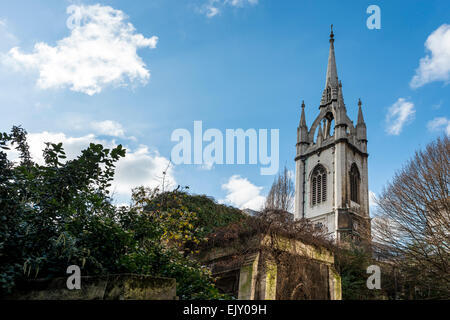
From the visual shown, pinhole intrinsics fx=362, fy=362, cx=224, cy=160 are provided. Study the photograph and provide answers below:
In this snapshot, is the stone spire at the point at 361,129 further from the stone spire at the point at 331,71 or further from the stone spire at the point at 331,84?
the stone spire at the point at 331,71

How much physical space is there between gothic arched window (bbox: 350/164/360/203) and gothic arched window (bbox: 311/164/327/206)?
9.42ft

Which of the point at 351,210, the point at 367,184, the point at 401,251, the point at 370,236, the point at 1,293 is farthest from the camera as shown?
the point at 367,184

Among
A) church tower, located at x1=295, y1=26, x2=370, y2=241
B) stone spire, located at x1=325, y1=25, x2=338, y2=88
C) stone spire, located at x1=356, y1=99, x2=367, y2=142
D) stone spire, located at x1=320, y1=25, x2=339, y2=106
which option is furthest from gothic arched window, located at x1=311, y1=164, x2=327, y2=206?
stone spire, located at x1=325, y1=25, x2=338, y2=88

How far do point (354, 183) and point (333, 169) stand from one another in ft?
10.2

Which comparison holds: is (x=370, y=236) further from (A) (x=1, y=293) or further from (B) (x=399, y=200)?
(A) (x=1, y=293)

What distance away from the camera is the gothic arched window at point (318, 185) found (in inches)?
1582

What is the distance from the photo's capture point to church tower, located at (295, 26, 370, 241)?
3753 cm

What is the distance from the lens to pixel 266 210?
9.34 meters

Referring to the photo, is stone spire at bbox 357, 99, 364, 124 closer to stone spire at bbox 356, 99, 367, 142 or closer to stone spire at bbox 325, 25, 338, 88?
stone spire at bbox 356, 99, 367, 142

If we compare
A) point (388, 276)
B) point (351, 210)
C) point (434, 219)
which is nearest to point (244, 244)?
point (434, 219)

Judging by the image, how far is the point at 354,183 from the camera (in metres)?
40.6

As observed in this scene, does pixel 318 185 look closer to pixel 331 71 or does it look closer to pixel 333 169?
pixel 333 169

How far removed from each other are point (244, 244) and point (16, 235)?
6122 millimetres

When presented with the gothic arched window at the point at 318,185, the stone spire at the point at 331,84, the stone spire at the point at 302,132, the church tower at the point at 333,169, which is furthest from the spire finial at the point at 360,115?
the gothic arched window at the point at 318,185
